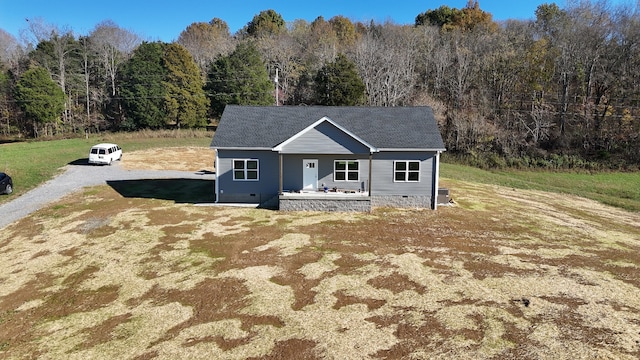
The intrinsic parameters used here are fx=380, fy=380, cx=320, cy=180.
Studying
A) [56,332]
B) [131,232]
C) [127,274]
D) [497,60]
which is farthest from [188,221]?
[497,60]

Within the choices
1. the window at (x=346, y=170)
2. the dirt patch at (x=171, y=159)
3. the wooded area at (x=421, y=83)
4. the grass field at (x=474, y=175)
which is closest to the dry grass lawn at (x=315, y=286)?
the window at (x=346, y=170)

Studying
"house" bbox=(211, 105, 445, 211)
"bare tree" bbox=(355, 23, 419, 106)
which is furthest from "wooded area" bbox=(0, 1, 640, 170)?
"house" bbox=(211, 105, 445, 211)

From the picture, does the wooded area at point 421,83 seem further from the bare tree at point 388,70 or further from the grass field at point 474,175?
the grass field at point 474,175

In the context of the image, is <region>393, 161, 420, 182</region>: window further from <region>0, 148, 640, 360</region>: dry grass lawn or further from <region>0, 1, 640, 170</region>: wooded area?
<region>0, 1, 640, 170</region>: wooded area

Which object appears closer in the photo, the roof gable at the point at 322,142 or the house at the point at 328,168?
the roof gable at the point at 322,142

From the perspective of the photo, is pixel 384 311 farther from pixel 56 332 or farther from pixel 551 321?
pixel 56 332
